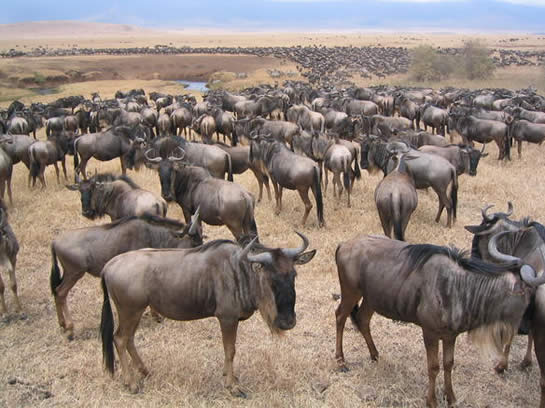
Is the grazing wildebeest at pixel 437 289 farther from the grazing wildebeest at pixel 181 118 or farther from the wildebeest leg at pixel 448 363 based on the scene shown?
the grazing wildebeest at pixel 181 118

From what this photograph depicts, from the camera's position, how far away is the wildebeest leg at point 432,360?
431cm

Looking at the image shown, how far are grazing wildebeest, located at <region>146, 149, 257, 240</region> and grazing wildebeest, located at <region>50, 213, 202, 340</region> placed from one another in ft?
5.30

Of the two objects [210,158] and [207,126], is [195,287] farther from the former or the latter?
[207,126]

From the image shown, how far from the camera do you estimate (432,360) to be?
4.36 m

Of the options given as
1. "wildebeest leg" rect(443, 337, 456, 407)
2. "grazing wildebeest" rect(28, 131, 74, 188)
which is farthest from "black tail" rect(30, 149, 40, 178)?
"wildebeest leg" rect(443, 337, 456, 407)

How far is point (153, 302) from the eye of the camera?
456cm

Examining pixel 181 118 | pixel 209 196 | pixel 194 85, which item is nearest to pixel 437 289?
pixel 209 196

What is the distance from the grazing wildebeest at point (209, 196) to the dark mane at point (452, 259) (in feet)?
10.1

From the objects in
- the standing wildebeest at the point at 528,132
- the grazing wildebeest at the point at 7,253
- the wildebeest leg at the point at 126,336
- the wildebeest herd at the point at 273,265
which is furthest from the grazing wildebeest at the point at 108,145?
the standing wildebeest at the point at 528,132

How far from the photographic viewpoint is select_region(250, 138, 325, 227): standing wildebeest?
9070 mm

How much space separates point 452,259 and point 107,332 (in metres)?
3.19

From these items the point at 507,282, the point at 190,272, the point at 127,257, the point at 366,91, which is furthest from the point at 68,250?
the point at 366,91

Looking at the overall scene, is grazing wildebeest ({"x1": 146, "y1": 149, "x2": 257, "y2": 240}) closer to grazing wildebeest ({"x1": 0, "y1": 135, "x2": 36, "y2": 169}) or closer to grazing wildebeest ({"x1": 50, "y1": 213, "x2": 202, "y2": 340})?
grazing wildebeest ({"x1": 50, "y1": 213, "x2": 202, "y2": 340})

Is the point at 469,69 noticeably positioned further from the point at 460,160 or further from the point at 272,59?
the point at 460,160
